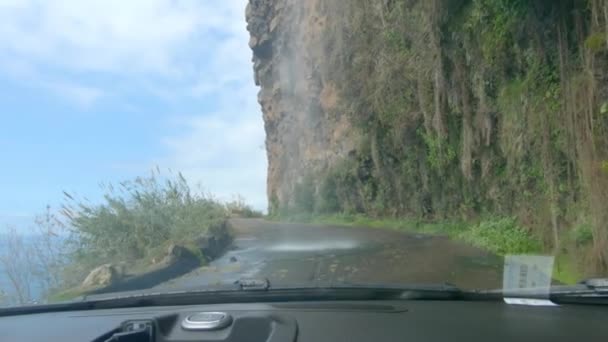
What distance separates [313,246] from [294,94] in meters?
20.7

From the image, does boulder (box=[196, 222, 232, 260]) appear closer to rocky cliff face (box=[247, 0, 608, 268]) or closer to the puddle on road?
the puddle on road

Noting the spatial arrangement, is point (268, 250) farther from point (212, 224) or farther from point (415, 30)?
point (415, 30)

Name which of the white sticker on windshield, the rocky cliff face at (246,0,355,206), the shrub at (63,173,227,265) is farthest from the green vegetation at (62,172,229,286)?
the rocky cliff face at (246,0,355,206)

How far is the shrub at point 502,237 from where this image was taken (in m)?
10.4

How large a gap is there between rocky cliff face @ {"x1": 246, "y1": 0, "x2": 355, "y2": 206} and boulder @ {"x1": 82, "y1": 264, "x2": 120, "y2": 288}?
52.8 feet

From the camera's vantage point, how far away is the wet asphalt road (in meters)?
8.09

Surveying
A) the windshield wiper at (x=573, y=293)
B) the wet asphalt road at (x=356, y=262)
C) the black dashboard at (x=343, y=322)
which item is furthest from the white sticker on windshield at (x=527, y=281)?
the wet asphalt road at (x=356, y=262)

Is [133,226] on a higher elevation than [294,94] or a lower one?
lower

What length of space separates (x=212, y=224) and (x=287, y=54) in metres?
20.9

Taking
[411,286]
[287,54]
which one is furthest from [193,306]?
[287,54]

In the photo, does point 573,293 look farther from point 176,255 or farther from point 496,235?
point 496,235

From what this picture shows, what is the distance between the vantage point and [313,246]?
12727mm

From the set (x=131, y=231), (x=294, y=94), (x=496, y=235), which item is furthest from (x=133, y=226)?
(x=294, y=94)

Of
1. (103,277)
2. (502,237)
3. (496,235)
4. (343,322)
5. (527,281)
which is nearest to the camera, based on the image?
(343,322)
